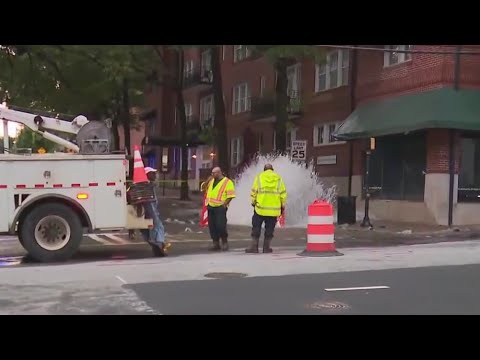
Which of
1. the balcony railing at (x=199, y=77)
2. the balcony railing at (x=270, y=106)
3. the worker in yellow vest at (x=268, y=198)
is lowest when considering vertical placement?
the worker in yellow vest at (x=268, y=198)

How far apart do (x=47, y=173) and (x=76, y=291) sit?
10.6ft

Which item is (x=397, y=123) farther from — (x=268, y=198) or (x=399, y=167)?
(x=268, y=198)

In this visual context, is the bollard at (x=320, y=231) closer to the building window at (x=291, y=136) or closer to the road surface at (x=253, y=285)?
the road surface at (x=253, y=285)

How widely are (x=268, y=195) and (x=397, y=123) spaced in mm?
9353

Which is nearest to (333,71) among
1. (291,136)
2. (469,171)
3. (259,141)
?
(291,136)

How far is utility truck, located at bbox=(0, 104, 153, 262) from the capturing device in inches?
421

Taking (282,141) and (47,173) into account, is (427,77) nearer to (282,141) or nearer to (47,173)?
(282,141)

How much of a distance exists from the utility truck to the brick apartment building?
9048 millimetres

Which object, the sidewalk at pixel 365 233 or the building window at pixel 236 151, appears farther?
the building window at pixel 236 151

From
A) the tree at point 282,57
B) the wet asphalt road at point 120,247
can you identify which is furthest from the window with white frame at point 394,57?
the wet asphalt road at point 120,247

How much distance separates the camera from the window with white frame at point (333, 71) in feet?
83.1

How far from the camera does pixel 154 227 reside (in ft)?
38.5

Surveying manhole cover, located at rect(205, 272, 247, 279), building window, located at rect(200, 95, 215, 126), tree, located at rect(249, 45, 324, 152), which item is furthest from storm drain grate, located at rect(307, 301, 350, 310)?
building window, located at rect(200, 95, 215, 126)

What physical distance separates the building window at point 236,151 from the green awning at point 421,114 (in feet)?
47.1
